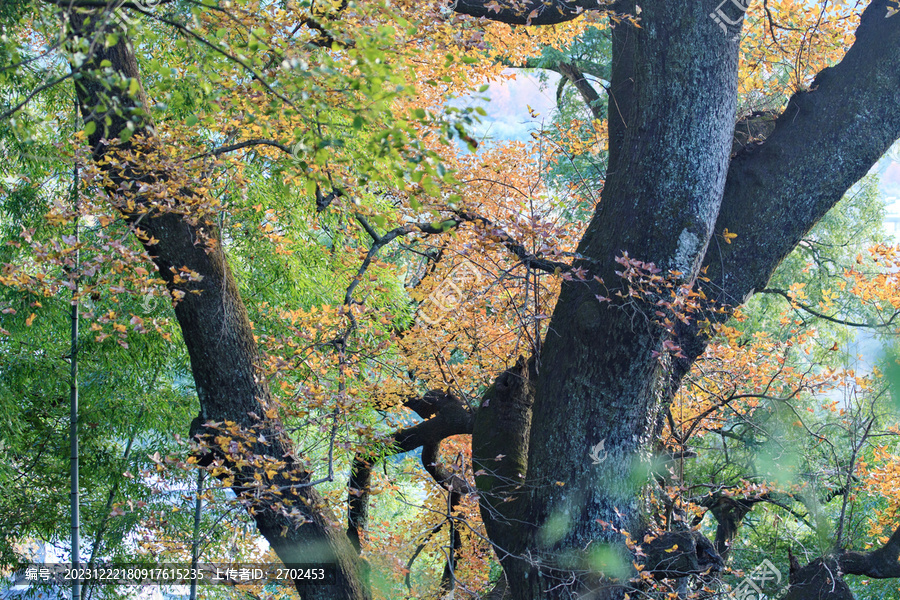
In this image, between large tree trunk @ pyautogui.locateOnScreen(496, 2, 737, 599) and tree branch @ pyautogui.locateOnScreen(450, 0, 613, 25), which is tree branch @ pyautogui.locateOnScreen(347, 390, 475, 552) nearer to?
large tree trunk @ pyautogui.locateOnScreen(496, 2, 737, 599)

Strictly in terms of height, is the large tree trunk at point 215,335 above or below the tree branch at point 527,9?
below

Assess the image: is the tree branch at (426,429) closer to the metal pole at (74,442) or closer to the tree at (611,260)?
the tree at (611,260)

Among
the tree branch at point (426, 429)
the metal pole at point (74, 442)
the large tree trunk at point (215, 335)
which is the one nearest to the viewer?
the large tree trunk at point (215, 335)

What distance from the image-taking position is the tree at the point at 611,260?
348 cm

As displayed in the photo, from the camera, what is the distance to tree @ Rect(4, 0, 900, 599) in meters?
3.48

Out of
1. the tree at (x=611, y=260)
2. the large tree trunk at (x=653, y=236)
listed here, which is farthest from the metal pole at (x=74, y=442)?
the large tree trunk at (x=653, y=236)

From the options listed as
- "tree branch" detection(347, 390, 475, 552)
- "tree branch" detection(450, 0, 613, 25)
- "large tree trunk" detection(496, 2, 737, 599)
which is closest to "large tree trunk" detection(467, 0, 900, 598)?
"large tree trunk" detection(496, 2, 737, 599)

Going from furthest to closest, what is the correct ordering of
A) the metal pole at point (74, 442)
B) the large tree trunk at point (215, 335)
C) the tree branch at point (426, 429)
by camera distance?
the tree branch at point (426, 429), the metal pole at point (74, 442), the large tree trunk at point (215, 335)

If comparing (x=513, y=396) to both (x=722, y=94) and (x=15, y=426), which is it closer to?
A: (x=722, y=94)

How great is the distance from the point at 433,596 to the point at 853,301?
7.16 metres

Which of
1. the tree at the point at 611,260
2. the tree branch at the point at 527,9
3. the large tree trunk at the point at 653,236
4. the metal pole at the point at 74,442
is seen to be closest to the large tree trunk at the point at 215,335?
the tree at the point at 611,260

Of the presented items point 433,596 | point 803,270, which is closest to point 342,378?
point 433,596

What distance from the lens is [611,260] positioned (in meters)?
3.57

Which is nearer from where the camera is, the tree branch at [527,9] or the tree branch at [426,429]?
the tree branch at [527,9]
